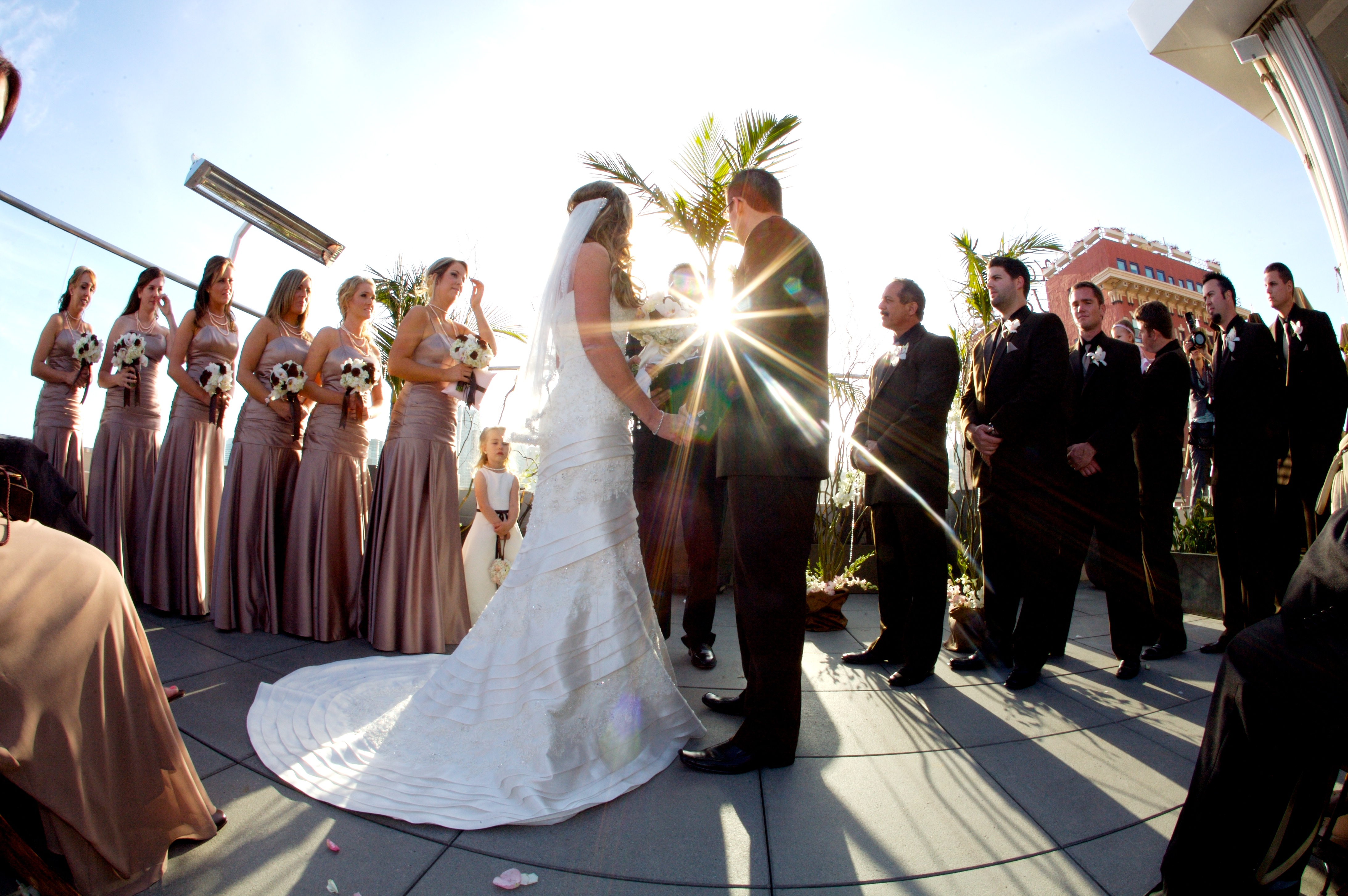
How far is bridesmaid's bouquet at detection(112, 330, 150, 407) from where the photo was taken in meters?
4.34

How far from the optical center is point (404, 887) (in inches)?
58.2

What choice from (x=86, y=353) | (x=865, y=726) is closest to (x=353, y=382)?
(x=86, y=353)

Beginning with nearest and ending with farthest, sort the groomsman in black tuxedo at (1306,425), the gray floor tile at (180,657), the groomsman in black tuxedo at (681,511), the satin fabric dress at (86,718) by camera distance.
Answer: the satin fabric dress at (86,718) → the gray floor tile at (180,657) → the groomsman in black tuxedo at (681,511) → the groomsman in black tuxedo at (1306,425)

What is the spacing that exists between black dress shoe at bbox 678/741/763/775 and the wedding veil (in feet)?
4.23

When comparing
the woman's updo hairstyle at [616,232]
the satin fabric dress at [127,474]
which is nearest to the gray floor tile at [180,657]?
the satin fabric dress at [127,474]

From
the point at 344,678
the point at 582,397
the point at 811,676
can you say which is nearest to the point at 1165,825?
the point at 811,676

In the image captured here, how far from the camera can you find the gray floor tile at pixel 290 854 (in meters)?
1.46

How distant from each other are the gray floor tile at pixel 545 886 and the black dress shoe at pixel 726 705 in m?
1.19

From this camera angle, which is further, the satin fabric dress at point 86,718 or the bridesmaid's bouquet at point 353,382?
the bridesmaid's bouquet at point 353,382

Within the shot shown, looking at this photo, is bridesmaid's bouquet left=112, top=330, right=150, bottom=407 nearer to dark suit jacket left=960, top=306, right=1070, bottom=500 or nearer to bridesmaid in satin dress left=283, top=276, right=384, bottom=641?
bridesmaid in satin dress left=283, top=276, right=384, bottom=641

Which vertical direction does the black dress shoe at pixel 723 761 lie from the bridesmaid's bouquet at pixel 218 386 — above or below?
below

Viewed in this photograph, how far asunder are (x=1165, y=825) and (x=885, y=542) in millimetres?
1808

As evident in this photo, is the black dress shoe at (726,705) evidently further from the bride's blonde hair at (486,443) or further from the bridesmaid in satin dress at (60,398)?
the bridesmaid in satin dress at (60,398)

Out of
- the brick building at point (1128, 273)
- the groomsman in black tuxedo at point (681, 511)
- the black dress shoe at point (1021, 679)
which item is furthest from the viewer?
the brick building at point (1128, 273)
